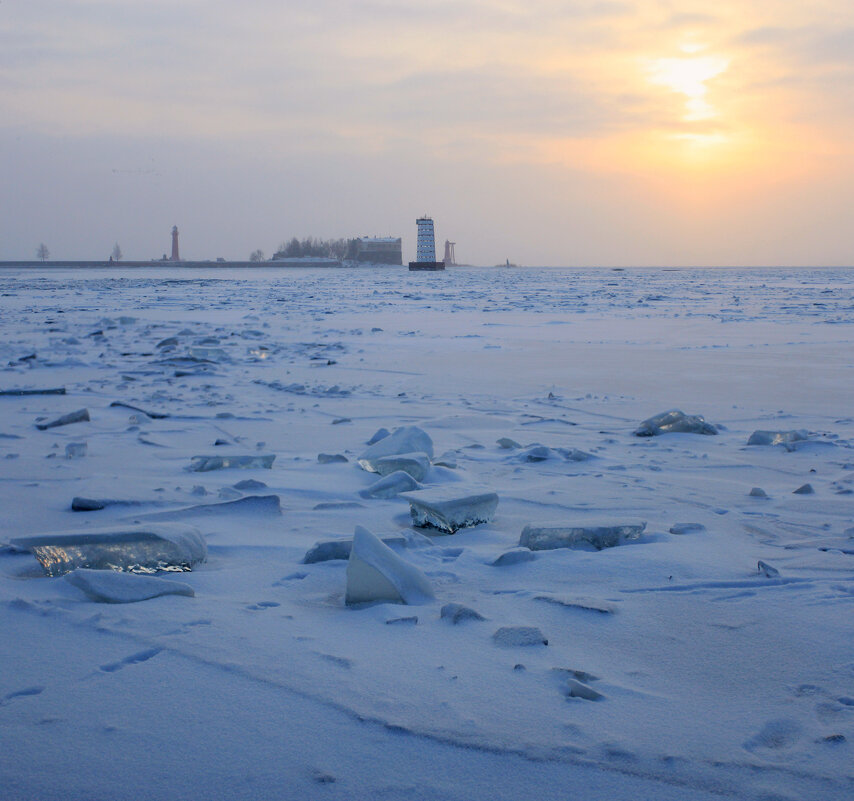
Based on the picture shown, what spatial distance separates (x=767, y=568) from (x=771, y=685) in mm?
514

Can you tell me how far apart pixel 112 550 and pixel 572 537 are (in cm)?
103

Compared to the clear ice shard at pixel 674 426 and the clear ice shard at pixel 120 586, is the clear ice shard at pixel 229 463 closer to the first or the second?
the clear ice shard at pixel 120 586

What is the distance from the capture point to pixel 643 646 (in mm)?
1393

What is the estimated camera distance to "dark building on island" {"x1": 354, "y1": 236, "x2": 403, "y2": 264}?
3484 inches

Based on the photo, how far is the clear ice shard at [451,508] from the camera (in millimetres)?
2045

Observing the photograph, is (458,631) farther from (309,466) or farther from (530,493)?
(309,466)

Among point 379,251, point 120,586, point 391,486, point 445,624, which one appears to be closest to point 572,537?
point 445,624

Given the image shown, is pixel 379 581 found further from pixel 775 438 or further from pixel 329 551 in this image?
pixel 775 438

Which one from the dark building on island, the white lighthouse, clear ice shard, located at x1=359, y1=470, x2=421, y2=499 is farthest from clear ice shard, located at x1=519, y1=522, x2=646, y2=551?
the dark building on island

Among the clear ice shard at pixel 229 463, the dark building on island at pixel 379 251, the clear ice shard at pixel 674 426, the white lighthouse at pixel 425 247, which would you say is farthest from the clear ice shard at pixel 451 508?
the dark building on island at pixel 379 251

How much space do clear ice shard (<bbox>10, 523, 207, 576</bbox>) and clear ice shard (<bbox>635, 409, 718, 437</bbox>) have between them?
2.21m

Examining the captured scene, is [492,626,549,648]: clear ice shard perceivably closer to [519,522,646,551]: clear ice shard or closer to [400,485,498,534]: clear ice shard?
[519,522,646,551]: clear ice shard

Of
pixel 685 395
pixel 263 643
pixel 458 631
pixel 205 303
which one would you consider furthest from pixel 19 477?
pixel 205 303

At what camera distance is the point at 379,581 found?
Result: 1562 millimetres
